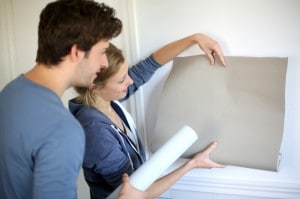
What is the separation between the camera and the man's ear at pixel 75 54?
3.07ft

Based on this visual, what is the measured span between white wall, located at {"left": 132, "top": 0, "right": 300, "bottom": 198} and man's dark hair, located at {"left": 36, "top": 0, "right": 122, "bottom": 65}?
539 millimetres

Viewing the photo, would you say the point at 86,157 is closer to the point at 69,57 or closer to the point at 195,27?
the point at 69,57

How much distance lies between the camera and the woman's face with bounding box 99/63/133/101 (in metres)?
1.28

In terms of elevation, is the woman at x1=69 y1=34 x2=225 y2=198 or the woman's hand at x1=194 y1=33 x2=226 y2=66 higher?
the woman's hand at x1=194 y1=33 x2=226 y2=66

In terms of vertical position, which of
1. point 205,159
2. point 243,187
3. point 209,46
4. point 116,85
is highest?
point 209,46

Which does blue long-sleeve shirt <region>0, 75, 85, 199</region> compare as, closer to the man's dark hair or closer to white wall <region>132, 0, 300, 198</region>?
the man's dark hair

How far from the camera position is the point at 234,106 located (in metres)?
1.36

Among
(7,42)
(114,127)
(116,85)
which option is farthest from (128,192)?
(7,42)

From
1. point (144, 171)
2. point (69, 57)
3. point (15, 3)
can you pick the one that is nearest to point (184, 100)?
point (144, 171)

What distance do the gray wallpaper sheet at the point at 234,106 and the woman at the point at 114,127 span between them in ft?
0.20

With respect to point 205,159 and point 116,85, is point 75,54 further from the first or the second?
point 205,159

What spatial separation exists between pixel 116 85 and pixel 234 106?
44 cm

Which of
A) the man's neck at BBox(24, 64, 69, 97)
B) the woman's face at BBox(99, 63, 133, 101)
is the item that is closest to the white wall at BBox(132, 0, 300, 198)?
the woman's face at BBox(99, 63, 133, 101)

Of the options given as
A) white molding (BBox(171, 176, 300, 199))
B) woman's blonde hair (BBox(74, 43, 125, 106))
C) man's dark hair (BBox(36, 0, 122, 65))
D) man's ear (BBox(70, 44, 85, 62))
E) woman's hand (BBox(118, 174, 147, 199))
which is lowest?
white molding (BBox(171, 176, 300, 199))
